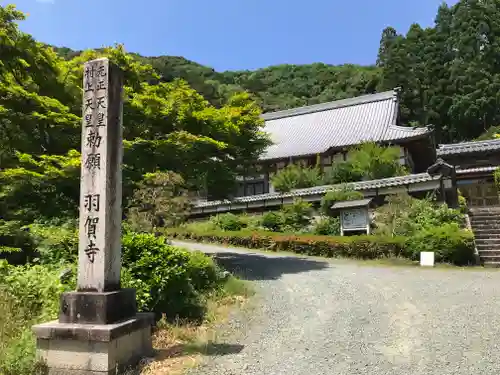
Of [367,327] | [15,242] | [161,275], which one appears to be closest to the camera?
[367,327]

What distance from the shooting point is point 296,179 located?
82.9 ft

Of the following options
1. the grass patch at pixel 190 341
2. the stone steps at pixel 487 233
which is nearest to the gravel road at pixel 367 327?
the grass patch at pixel 190 341

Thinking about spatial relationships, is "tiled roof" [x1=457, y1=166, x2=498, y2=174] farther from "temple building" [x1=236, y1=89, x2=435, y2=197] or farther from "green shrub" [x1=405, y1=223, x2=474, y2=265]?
"green shrub" [x1=405, y1=223, x2=474, y2=265]

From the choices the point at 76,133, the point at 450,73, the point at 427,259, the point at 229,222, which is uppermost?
the point at 450,73

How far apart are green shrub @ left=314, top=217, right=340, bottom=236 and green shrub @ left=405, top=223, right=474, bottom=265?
4.44 metres

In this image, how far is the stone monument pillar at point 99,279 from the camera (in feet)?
15.7

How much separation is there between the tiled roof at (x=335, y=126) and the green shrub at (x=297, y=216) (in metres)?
8.78

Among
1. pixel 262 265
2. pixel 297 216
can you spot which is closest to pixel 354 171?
pixel 297 216

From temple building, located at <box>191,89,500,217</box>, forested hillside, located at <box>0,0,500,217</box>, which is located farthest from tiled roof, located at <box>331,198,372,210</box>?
forested hillside, located at <box>0,0,500,217</box>

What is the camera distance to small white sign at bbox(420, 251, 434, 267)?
13.5 m

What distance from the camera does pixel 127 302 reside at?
538 centimetres

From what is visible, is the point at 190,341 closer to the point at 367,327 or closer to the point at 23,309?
the point at 23,309

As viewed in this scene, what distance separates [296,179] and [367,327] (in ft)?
62.2

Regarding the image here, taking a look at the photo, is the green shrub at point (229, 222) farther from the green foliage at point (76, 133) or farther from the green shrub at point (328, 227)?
the green foliage at point (76, 133)
